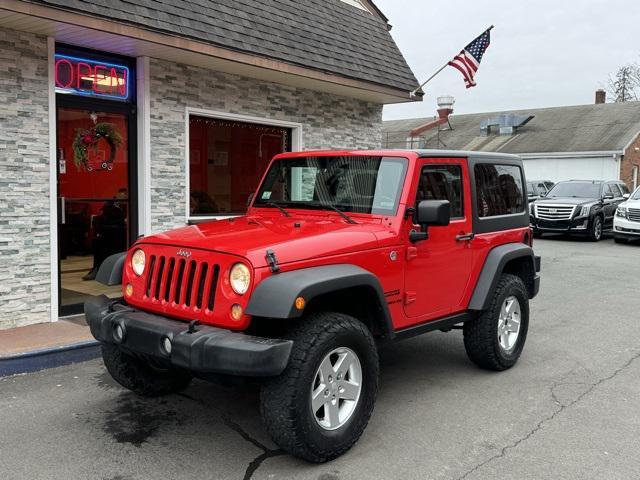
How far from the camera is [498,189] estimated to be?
5.66m

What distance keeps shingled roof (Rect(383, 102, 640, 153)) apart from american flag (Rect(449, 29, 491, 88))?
2098 cm

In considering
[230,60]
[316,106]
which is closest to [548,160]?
[316,106]

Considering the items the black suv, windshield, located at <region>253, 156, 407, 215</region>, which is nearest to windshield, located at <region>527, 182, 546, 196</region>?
the black suv

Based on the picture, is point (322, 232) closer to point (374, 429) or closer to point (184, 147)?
point (374, 429)

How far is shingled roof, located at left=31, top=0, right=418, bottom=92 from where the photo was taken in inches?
266

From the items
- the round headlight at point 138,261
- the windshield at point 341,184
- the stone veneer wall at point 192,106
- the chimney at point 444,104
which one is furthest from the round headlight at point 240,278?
the chimney at point 444,104

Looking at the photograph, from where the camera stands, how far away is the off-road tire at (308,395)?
3467mm

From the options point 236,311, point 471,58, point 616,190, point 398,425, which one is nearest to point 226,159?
point 471,58

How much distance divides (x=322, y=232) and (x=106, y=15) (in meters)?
3.73

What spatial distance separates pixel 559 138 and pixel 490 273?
101 ft

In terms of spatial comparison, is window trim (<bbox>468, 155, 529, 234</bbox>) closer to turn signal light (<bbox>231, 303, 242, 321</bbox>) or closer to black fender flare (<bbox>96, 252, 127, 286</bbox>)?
turn signal light (<bbox>231, 303, 242, 321</bbox>)

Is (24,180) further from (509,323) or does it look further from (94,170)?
(509,323)

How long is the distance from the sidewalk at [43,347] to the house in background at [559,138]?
90.3ft

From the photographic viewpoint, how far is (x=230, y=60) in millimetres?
7727
